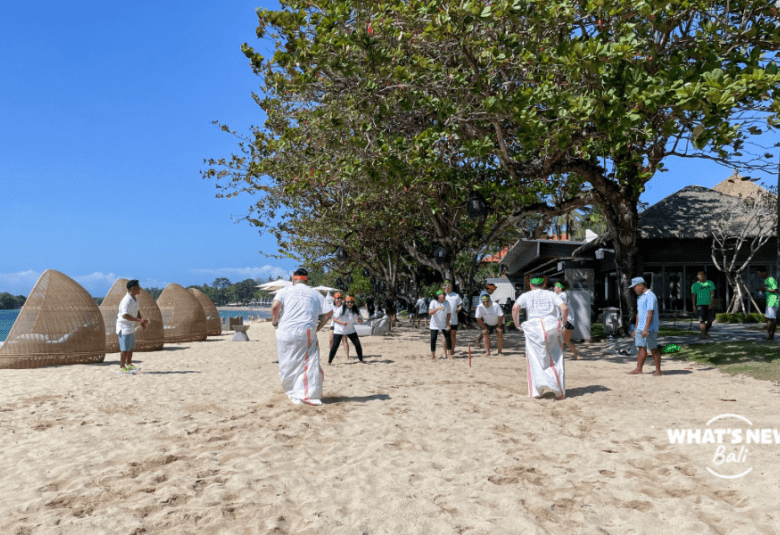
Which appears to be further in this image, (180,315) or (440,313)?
(180,315)

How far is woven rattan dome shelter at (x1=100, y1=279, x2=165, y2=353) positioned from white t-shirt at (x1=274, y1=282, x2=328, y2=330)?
369 inches

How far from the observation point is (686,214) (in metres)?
21.3

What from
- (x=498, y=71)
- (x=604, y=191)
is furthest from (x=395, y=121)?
(x=604, y=191)

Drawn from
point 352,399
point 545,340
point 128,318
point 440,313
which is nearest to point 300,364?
point 352,399

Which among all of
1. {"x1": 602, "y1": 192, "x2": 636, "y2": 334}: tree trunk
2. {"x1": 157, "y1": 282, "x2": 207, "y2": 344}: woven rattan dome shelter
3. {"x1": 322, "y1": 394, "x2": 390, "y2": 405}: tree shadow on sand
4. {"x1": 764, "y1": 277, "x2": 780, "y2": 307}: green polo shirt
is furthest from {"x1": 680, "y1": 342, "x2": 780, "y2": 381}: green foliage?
{"x1": 157, "y1": 282, "x2": 207, "y2": 344}: woven rattan dome shelter

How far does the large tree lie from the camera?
27.6ft

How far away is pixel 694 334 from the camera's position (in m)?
14.8

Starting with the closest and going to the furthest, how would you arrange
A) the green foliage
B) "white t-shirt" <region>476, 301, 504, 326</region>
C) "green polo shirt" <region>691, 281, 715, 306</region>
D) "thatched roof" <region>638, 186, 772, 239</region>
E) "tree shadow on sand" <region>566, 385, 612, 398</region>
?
"tree shadow on sand" <region>566, 385, 612, 398</region> → the green foliage → "white t-shirt" <region>476, 301, 504, 326</region> → "green polo shirt" <region>691, 281, 715, 306</region> → "thatched roof" <region>638, 186, 772, 239</region>

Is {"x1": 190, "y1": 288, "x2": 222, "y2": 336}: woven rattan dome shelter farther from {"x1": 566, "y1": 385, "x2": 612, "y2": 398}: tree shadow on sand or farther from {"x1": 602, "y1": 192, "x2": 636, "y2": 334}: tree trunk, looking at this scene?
{"x1": 566, "y1": 385, "x2": 612, "y2": 398}: tree shadow on sand

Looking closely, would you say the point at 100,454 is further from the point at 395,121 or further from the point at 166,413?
the point at 395,121

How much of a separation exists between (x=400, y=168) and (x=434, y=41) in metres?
2.49

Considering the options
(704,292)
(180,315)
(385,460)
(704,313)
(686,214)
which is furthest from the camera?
(686,214)

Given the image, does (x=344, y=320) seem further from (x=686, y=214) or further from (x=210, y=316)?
(x=686, y=214)

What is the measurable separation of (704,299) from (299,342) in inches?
412
